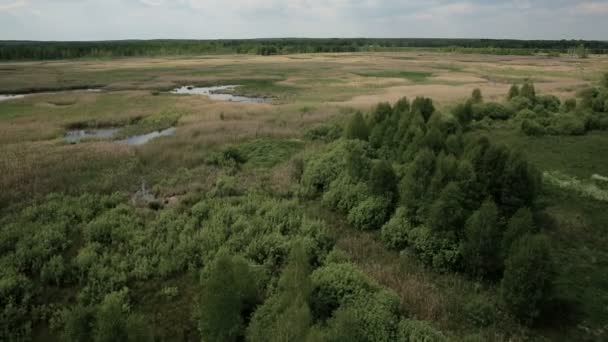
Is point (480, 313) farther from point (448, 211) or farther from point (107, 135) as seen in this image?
point (107, 135)

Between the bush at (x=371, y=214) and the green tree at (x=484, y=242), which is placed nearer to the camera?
the green tree at (x=484, y=242)

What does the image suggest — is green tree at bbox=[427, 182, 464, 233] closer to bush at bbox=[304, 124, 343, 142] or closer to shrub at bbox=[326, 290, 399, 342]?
shrub at bbox=[326, 290, 399, 342]

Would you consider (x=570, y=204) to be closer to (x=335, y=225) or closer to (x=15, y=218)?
(x=335, y=225)

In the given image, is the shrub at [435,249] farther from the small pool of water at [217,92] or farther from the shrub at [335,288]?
the small pool of water at [217,92]

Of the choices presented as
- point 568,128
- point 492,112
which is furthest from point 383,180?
point 492,112

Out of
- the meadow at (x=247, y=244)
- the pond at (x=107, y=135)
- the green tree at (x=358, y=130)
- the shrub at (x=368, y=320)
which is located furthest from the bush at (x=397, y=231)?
the pond at (x=107, y=135)

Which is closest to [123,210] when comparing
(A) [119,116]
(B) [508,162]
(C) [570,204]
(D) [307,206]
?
(D) [307,206]

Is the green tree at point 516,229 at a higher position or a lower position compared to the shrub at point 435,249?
higher
